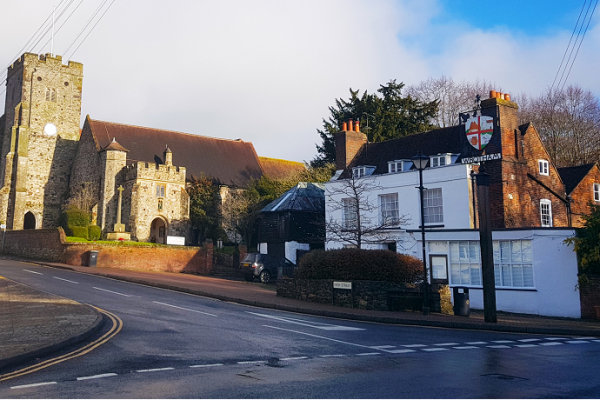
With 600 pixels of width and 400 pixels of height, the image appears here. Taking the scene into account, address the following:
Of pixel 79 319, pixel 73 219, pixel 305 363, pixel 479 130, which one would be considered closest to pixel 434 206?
pixel 479 130

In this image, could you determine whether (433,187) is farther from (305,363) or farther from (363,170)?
(305,363)

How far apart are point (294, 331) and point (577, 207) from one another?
23.7 meters

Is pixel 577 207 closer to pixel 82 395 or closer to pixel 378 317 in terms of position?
pixel 378 317

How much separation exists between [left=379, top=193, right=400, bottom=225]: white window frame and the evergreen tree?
14690mm

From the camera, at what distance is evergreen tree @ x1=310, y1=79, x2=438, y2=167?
45.2 metres

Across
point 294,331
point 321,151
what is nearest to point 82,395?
point 294,331

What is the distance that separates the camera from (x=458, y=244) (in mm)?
23344

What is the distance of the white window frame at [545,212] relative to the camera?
28.3 meters

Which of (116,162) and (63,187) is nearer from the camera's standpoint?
(116,162)

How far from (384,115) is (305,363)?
1516 inches

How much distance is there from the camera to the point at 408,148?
32.2 m

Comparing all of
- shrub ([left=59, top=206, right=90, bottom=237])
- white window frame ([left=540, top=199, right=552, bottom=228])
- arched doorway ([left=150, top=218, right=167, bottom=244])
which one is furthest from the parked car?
arched doorway ([left=150, top=218, right=167, bottom=244])

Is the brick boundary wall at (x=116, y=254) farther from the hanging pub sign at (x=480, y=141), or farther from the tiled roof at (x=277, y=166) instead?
the tiled roof at (x=277, y=166)

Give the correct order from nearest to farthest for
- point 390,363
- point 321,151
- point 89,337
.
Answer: point 390,363
point 89,337
point 321,151
